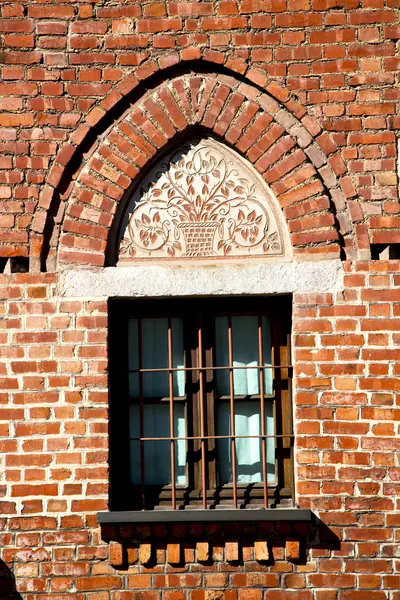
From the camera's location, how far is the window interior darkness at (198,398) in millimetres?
5199

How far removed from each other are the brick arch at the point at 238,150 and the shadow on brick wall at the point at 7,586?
6.42 ft

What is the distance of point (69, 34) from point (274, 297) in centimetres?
214

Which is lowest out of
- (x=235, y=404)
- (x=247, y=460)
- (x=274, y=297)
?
(x=247, y=460)

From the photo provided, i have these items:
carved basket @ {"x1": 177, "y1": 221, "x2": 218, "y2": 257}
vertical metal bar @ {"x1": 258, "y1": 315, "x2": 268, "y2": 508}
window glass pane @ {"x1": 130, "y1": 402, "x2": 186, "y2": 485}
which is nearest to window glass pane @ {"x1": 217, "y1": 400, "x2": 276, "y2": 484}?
vertical metal bar @ {"x1": 258, "y1": 315, "x2": 268, "y2": 508}

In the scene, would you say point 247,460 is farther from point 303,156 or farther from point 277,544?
point 303,156

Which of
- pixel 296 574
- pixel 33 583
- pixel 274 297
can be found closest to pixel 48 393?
pixel 33 583

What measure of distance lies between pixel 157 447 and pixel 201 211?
157 cm

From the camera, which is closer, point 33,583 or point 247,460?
point 33,583

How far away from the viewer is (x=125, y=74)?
5137 mm

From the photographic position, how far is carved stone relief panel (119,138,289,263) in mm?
5188

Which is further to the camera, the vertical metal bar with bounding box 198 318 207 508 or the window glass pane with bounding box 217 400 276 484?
the window glass pane with bounding box 217 400 276 484

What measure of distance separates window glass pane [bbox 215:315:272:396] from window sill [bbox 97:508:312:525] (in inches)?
30.8

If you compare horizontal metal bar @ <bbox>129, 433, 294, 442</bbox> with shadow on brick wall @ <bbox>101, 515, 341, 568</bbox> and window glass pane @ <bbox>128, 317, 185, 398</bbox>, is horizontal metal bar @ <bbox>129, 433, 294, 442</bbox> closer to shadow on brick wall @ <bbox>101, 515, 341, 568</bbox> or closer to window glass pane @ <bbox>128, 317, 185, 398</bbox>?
window glass pane @ <bbox>128, 317, 185, 398</bbox>

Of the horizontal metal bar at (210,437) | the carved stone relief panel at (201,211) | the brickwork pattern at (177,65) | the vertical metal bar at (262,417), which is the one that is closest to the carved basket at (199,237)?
the carved stone relief panel at (201,211)
